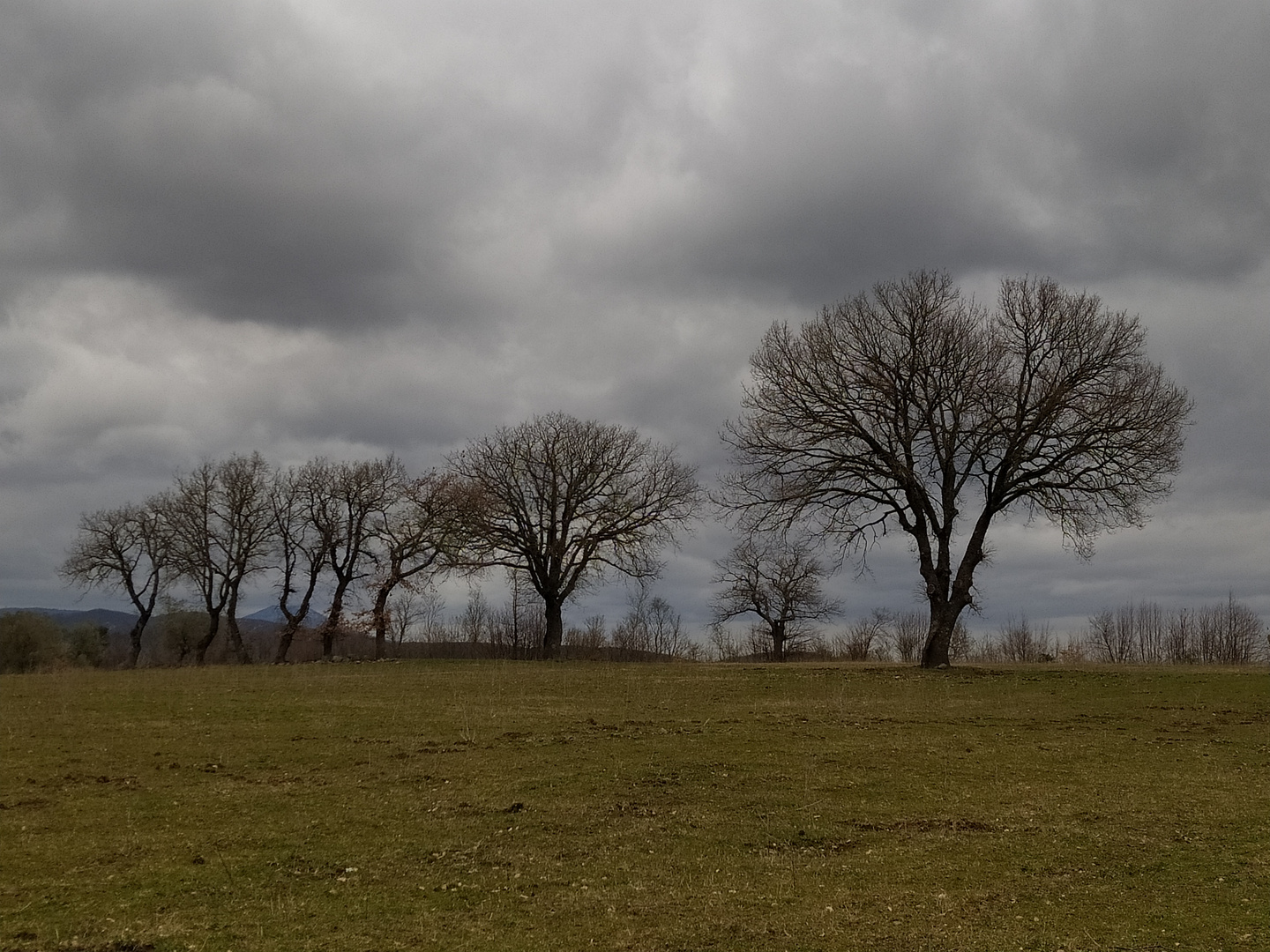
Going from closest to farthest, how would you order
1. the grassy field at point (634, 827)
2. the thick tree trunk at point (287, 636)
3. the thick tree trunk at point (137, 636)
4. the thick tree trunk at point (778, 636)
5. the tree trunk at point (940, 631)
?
the grassy field at point (634, 827), the tree trunk at point (940, 631), the thick tree trunk at point (287, 636), the thick tree trunk at point (137, 636), the thick tree trunk at point (778, 636)

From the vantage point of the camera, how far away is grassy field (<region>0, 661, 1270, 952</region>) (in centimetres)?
855

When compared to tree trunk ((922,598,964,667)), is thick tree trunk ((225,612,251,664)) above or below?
below

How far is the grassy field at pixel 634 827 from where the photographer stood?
8.55 m

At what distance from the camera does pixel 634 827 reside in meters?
12.1

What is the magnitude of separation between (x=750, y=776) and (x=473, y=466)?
4197cm

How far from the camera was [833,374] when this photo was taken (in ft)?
114

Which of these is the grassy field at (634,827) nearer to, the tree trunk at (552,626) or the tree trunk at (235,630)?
the tree trunk at (552,626)

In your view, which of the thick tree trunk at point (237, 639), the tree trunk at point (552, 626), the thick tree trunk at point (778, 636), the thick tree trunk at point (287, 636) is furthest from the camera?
the thick tree trunk at point (778, 636)

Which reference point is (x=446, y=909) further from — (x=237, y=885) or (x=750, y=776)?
(x=750, y=776)

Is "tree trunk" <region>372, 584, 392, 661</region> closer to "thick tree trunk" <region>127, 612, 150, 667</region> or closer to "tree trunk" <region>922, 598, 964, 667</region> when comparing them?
"thick tree trunk" <region>127, 612, 150, 667</region>

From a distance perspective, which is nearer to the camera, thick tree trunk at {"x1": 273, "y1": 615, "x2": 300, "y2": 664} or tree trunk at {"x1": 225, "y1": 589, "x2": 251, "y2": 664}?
thick tree trunk at {"x1": 273, "y1": 615, "x2": 300, "y2": 664}

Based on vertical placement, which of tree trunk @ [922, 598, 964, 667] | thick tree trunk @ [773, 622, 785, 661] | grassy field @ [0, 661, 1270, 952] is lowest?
thick tree trunk @ [773, 622, 785, 661]

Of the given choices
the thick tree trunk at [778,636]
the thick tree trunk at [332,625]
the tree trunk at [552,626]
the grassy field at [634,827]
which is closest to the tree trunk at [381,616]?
the thick tree trunk at [332,625]

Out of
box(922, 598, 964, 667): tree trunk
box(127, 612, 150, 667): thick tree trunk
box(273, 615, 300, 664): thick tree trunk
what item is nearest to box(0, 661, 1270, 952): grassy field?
box(922, 598, 964, 667): tree trunk
